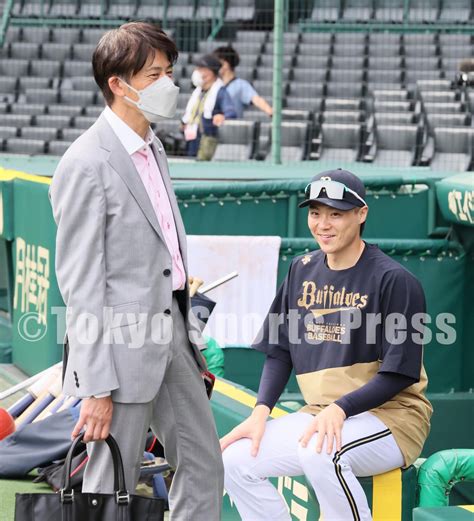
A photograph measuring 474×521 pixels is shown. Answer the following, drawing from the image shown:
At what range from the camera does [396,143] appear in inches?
458

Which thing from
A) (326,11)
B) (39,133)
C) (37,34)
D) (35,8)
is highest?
(326,11)

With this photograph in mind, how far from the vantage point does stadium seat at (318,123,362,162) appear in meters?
11.6

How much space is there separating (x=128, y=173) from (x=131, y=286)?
0.29 metres

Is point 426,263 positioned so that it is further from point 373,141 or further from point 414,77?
point 414,77

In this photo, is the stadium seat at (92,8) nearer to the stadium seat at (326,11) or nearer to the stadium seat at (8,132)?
the stadium seat at (326,11)

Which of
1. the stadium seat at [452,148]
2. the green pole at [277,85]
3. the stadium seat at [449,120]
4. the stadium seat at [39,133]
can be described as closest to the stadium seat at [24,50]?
the stadium seat at [39,133]

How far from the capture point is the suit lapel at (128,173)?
114 inches

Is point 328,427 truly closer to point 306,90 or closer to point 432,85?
point 432,85

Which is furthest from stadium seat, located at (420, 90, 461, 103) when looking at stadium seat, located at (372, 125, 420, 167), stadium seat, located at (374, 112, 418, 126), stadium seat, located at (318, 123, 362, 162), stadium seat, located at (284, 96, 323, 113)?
stadium seat, located at (318, 123, 362, 162)

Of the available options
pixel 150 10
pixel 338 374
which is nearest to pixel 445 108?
pixel 150 10

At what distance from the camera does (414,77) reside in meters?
14.3

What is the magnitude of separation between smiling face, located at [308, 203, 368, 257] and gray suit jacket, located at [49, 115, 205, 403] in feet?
2.22

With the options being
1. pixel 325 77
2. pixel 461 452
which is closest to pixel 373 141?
pixel 325 77

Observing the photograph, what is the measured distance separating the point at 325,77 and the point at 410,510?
1137 cm
